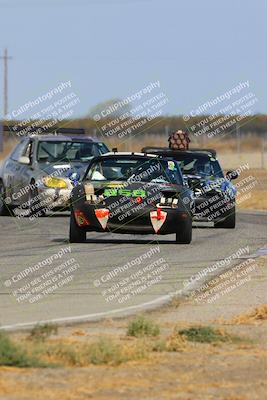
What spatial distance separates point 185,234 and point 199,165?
6.07 meters

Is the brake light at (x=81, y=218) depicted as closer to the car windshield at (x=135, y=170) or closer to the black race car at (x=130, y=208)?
the black race car at (x=130, y=208)

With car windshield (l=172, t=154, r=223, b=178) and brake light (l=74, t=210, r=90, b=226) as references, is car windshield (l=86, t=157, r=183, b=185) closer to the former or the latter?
brake light (l=74, t=210, r=90, b=226)

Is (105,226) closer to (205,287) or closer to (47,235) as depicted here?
(47,235)

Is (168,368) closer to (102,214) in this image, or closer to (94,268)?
(94,268)

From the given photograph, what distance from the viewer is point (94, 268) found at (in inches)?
677

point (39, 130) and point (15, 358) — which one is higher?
point (15, 358)

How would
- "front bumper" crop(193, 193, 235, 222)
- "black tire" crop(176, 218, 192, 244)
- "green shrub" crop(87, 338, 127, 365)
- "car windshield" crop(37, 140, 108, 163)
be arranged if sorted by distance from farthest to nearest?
1. "car windshield" crop(37, 140, 108, 163)
2. "front bumper" crop(193, 193, 235, 222)
3. "black tire" crop(176, 218, 192, 244)
4. "green shrub" crop(87, 338, 127, 365)

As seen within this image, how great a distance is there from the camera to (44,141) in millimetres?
29547

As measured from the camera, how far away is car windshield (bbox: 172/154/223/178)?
26922 mm

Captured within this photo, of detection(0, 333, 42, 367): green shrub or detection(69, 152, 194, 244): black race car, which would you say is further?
detection(69, 152, 194, 244): black race car

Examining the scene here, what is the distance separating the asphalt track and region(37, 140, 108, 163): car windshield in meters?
2.72

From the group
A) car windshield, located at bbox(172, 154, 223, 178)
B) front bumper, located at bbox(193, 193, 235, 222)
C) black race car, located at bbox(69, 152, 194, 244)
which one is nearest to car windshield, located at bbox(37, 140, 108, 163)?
car windshield, located at bbox(172, 154, 223, 178)

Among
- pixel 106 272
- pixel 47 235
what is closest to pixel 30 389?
pixel 106 272

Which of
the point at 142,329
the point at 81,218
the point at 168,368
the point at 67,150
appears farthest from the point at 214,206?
the point at 168,368
